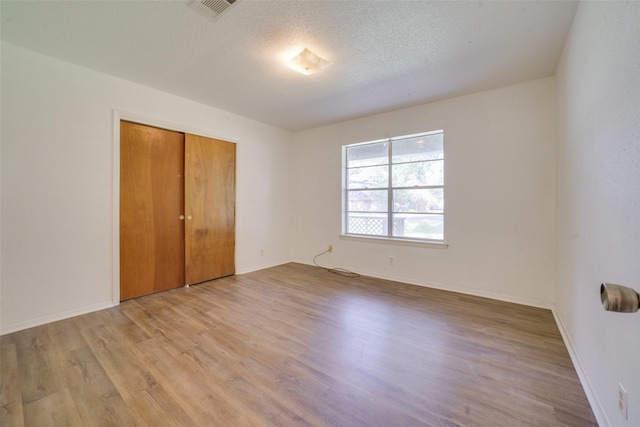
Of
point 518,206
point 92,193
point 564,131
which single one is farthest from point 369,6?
point 92,193

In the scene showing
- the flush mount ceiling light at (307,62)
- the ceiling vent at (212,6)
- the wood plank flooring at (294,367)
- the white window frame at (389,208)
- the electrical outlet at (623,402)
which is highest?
the ceiling vent at (212,6)

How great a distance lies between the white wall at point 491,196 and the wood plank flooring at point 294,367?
1.36 feet

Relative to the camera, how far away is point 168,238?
341 cm

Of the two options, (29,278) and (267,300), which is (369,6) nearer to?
(267,300)

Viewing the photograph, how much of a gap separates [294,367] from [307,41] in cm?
267

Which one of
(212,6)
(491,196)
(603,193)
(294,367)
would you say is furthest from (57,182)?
(491,196)

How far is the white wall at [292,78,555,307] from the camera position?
2824 mm

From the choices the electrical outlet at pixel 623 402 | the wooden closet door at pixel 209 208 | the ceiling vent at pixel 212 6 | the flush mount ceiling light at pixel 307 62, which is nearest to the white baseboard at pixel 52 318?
the wooden closet door at pixel 209 208

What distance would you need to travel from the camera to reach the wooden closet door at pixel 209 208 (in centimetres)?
360

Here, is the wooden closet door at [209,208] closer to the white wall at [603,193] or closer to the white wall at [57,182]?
the white wall at [57,182]

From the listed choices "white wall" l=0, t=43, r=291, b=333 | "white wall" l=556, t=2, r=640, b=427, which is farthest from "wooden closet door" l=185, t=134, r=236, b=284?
"white wall" l=556, t=2, r=640, b=427

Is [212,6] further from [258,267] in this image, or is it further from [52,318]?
[258,267]

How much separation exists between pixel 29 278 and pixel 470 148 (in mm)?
5044

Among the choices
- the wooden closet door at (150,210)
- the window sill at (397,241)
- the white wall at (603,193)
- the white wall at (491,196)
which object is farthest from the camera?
the window sill at (397,241)
